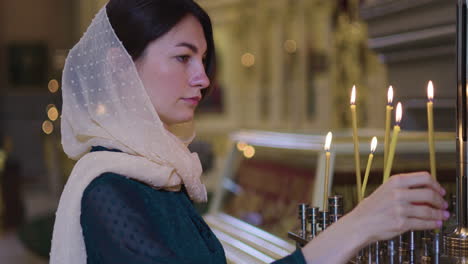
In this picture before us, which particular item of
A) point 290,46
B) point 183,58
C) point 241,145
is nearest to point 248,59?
point 290,46

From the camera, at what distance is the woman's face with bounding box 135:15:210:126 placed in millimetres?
1235

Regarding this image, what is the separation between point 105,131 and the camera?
1241 millimetres

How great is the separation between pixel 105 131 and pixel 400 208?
2.17 feet

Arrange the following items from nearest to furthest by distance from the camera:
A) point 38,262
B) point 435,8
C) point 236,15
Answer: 1. point 435,8
2. point 38,262
3. point 236,15

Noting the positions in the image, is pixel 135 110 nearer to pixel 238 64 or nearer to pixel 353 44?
pixel 353 44

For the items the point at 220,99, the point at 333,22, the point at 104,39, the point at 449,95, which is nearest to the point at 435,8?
the point at 449,95

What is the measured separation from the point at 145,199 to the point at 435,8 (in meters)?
1.48

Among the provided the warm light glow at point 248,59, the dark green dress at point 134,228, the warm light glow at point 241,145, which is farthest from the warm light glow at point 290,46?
the dark green dress at point 134,228

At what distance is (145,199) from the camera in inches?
44.3

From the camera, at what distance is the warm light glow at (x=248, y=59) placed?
873 centimetres

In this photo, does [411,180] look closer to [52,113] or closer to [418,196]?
[418,196]

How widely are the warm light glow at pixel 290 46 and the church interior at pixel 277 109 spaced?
0.02m

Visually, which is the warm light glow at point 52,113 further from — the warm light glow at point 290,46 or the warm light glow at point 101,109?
the warm light glow at point 101,109

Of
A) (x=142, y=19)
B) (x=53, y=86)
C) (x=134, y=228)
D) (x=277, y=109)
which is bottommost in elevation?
(x=134, y=228)
